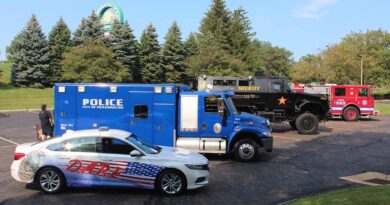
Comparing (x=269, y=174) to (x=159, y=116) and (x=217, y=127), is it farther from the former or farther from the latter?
(x=159, y=116)

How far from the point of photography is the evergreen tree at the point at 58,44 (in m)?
50.2

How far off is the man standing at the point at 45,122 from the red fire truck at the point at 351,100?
763 inches

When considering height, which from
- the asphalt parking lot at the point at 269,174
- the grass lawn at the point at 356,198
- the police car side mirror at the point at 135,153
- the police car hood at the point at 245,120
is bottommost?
the asphalt parking lot at the point at 269,174

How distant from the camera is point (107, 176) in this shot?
333 inches

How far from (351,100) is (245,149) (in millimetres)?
17377

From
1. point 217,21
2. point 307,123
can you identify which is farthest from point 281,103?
point 217,21

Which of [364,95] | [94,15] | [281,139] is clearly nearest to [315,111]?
[281,139]

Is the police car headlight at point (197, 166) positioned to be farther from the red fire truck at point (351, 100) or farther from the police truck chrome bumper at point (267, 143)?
the red fire truck at point (351, 100)

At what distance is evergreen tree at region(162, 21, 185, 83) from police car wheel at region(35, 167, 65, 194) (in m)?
47.6

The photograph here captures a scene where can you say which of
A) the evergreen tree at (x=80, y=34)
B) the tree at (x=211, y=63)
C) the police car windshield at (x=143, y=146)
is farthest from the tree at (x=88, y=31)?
the police car windshield at (x=143, y=146)

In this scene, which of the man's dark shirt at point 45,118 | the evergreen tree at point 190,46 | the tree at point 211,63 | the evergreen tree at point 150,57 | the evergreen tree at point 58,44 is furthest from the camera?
the evergreen tree at point 190,46

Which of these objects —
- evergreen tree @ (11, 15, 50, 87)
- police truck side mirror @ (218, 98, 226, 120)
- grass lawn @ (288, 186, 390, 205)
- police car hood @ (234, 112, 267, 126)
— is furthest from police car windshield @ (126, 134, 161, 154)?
evergreen tree @ (11, 15, 50, 87)

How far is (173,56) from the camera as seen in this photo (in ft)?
186

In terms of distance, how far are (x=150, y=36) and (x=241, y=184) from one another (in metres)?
48.4
